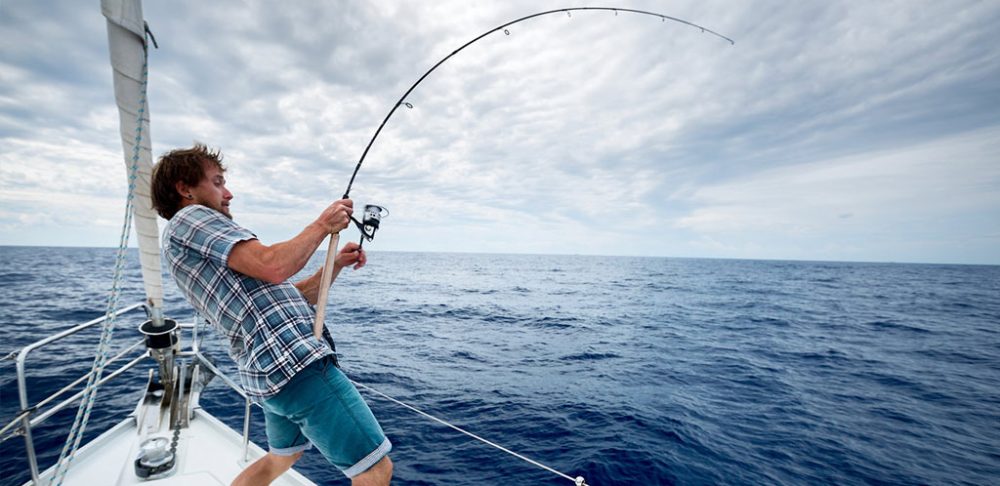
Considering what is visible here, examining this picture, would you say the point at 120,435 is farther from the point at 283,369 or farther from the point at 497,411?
the point at 497,411

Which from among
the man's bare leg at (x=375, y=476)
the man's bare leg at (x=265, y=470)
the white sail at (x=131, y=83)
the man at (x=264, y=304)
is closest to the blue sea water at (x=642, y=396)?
the man's bare leg at (x=265, y=470)

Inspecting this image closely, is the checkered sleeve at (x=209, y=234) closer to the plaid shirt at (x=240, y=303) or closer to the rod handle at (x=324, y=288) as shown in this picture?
the plaid shirt at (x=240, y=303)

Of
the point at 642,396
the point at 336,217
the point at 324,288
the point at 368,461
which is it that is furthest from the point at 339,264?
the point at 642,396

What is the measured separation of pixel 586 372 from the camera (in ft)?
28.1

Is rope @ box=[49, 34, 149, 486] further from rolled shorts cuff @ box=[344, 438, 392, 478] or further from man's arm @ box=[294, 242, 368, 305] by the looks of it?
rolled shorts cuff @ box=[344, 438, 392, 478]

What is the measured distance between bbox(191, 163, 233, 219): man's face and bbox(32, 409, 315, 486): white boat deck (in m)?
1.90

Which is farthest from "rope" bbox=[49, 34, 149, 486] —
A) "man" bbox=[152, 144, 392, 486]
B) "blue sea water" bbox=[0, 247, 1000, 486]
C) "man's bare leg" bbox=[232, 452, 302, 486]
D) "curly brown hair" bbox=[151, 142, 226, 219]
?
"blue sea water" bbox=[0, 247, 1000, 486]

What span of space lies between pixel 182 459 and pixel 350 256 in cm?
219

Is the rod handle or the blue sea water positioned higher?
the rod handle

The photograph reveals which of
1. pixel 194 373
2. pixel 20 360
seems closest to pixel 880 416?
pixel 194 373

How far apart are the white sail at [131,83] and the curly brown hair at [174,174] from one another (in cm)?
52

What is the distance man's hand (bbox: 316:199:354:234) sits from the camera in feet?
5.24

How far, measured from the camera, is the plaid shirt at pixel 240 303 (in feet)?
4.82

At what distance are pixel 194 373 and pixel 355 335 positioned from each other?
9.16 m
